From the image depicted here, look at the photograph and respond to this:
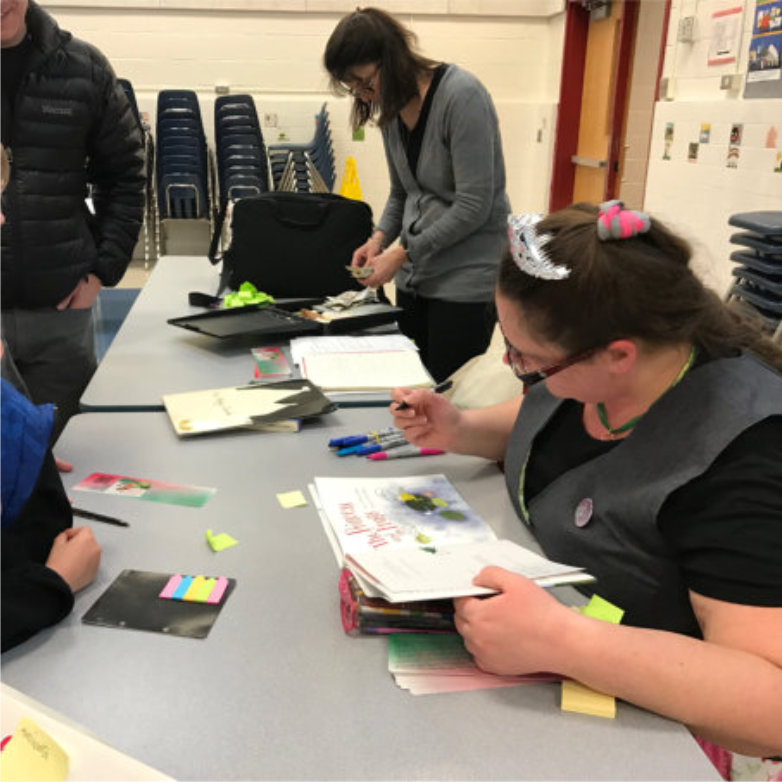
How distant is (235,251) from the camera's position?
2.46 m

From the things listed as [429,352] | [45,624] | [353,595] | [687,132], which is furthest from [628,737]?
[687,132]

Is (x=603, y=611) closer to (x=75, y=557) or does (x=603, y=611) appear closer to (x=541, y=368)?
(x=541, y=368)

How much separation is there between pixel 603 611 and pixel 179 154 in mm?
5608

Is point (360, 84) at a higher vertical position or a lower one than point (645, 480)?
higher

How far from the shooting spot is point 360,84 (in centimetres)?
213

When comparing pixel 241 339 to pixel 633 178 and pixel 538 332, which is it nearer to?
pixel 538 332

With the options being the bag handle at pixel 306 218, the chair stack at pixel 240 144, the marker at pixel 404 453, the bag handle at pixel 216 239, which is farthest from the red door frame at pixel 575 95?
the marker at pixel 404 453

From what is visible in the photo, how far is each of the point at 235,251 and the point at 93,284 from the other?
0.44 metres

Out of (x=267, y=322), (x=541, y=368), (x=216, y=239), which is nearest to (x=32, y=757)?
(x=541, y=368)

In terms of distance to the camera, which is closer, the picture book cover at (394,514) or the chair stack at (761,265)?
the picture book cover at (394,514)

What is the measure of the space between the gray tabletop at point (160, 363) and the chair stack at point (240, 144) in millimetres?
3537

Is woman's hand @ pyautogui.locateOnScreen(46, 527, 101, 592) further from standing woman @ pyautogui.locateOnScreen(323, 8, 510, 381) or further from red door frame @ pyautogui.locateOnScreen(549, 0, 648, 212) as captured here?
red door frame @ pyautogui.locateOnScreen(549, 0, 648, 212)

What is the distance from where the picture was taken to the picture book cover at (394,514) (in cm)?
111

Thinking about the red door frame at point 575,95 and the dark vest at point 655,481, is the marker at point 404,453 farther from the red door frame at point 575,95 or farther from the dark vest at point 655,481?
the red door frame at point 575,95
